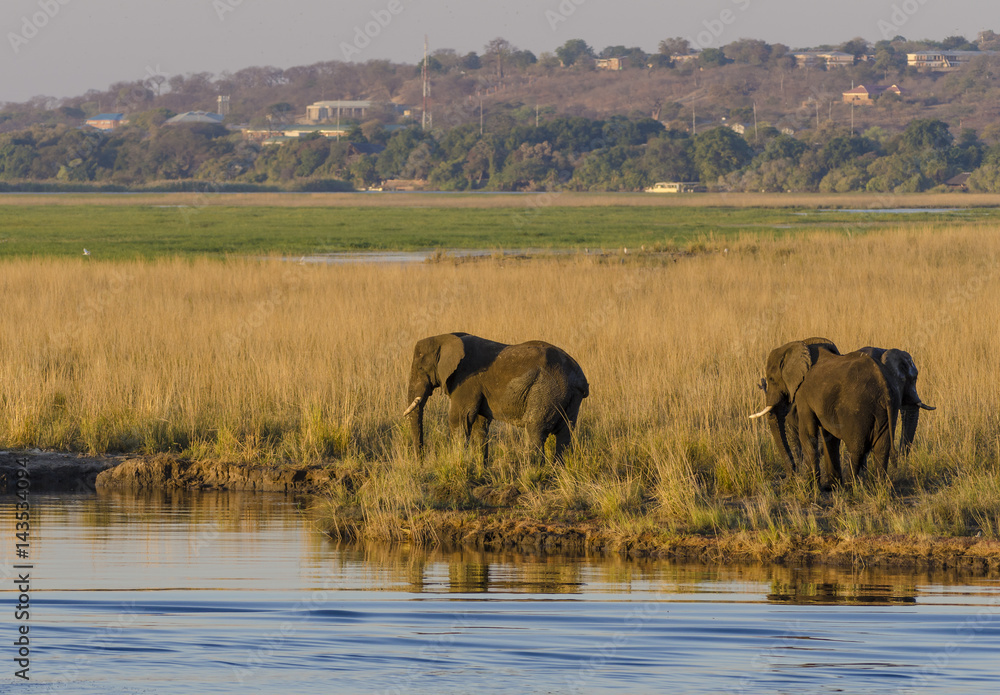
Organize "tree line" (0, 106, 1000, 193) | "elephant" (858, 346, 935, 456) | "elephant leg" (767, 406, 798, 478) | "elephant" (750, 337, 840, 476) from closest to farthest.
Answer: "elephant" (858, 346, 935, 456)
"elephant" (750, 337, 840, 476)
"elephant leg" (767, 406, 798, 478)
"tree line" (0, 106, 1000, 193)

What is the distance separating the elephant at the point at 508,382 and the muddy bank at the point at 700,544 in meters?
0.89

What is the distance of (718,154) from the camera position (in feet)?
531

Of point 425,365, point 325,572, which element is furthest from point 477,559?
point 425,365

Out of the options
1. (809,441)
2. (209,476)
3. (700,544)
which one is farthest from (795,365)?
(209,476)

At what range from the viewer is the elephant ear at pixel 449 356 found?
10508mm

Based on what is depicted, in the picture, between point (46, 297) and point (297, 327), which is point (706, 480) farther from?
point (46, 297)

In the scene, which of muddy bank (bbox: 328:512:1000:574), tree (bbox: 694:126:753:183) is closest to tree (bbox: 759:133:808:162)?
tree (bbox: 694:126:753:183)

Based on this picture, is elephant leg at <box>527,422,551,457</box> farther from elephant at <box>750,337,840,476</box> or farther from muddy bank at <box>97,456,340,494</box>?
muddy bank at <box>97,456,340,494</box>

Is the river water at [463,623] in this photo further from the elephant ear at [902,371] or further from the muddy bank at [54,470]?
the muddy bank at [54,470]

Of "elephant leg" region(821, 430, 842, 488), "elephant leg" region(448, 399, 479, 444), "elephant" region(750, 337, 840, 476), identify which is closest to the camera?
"elephant" region(750, 337, 840, 476)

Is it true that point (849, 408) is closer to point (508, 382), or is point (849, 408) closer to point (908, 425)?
point (908, 425)

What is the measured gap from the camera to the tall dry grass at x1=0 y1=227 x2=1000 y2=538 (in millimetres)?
10164

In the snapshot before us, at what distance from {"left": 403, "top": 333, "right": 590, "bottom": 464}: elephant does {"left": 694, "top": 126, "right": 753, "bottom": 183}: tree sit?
153 m

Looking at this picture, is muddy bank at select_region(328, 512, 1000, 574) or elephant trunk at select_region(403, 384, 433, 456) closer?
muddy bank at select_region(328, 512, 1000, 574)
